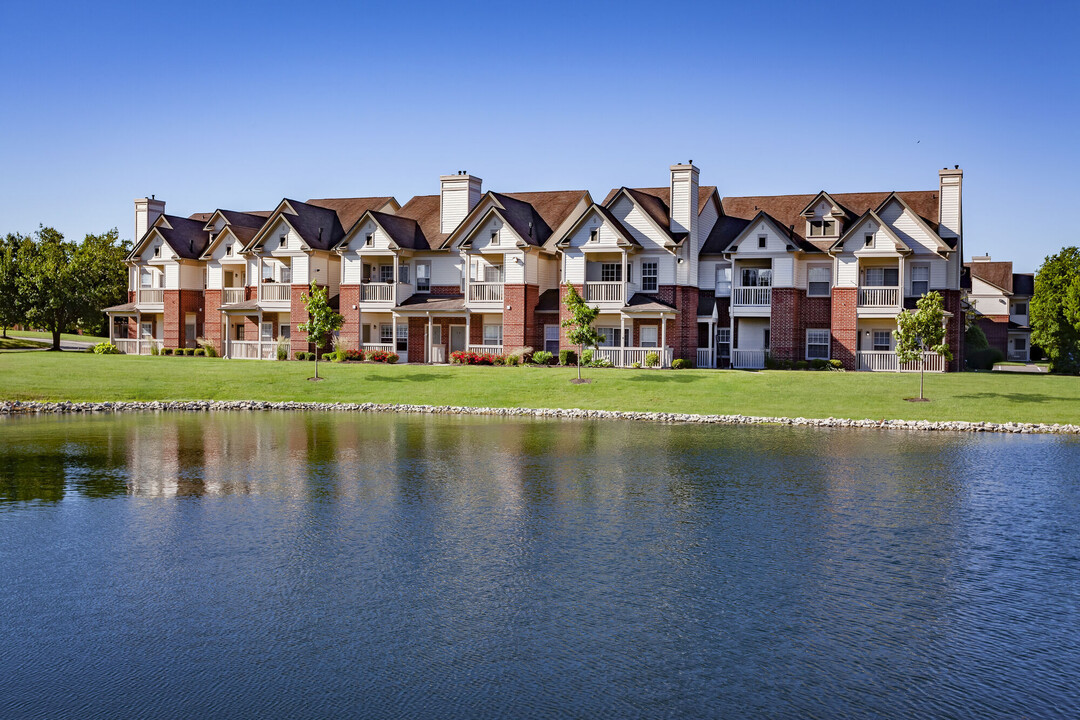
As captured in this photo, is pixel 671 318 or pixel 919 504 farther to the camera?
pixel 671 318

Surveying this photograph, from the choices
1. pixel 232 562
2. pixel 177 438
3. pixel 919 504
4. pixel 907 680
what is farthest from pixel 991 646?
pixel 177 438

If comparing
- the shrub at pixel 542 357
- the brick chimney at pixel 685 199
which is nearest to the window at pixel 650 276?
the brick chimney at pixel 685 199

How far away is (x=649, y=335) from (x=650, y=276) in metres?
3.27

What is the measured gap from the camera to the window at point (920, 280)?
48406mm

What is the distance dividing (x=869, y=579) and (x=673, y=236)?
129ft

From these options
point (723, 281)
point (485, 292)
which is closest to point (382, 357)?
point (485, 292)

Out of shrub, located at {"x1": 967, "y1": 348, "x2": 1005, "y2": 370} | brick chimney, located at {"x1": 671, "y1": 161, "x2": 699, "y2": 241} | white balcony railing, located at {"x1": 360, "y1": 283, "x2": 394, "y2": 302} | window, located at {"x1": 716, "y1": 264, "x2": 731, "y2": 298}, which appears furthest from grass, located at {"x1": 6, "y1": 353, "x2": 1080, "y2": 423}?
shrub, located at {"x1": 967, "y1": 348, "x2": 1005, "y2": 370}

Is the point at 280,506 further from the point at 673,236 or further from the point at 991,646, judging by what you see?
the point at 673,236

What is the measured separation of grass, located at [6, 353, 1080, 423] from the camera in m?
35.7

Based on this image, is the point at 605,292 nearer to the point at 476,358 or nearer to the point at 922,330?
the point at 476,358

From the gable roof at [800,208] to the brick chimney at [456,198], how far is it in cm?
1497

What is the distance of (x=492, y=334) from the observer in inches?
2146

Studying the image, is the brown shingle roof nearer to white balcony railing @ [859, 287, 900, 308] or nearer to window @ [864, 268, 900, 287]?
window @ [864, 268, 900, 287]

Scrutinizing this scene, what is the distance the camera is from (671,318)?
166ft
